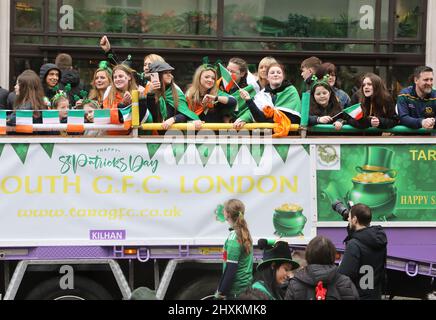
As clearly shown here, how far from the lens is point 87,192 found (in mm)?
8383

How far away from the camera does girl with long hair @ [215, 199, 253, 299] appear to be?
26.8ft

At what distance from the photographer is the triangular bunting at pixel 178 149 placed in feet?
27.7

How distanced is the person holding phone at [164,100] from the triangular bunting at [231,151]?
483 mm

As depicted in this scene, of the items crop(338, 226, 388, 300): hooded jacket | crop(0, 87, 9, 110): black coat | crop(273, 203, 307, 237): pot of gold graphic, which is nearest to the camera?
crop(338, 226, 388, 300): hooded jacket

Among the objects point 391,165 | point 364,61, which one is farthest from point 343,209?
point 364,61

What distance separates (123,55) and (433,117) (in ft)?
19.7

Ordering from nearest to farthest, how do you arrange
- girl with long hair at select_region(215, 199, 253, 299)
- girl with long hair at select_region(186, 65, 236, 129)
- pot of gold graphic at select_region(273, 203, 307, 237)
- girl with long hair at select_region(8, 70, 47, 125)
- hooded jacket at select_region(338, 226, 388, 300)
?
hooded jacket at select_region(338, 226, 388, 300) → girl with long hair at select_region(215, 199, 253, 299) → pot of gold graphic at select_region(273, 203, 307, 237) → girl with long hair at select_region(8, 70, 47, 125) → girl with long hair at select_region(186, 65, 236, 129)

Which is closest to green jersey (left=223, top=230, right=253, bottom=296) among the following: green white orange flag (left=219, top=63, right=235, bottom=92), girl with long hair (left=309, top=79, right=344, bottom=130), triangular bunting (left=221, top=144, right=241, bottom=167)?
triangular bunting (left=221, top=144, right=241, bottom=167)

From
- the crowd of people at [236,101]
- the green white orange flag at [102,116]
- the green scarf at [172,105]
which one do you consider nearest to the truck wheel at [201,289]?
the crowd of people at [236,101]

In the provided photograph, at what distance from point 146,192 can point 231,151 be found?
0.87m

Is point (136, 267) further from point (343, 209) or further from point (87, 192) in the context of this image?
point (343, 209)

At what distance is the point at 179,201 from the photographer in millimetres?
8430

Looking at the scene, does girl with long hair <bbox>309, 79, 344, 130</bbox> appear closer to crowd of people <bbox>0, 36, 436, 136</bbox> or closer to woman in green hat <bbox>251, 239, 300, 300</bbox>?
crowd of people <bbox>0, 36, 436, 136</bbox>

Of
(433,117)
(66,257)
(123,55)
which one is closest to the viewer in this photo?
(66,257)
